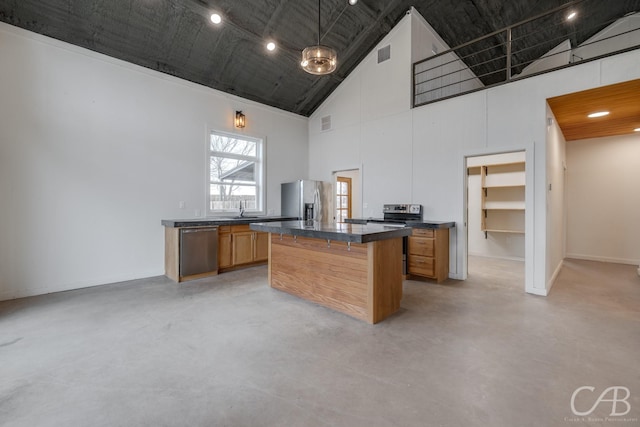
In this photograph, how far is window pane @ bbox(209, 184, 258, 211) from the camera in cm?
548

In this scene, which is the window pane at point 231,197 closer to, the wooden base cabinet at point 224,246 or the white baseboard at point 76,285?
the wooden base cabinet at point 224,246

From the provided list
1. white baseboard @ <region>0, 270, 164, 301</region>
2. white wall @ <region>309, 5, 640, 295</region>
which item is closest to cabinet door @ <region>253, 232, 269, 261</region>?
white baseboard @ <region>0, 270, 164, 301</region>

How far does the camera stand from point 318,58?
317cm

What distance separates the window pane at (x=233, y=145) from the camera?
17.9ft

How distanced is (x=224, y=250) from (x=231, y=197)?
128 centimetres

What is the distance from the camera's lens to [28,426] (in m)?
1.50

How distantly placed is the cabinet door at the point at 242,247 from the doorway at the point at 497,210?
14.2 feet

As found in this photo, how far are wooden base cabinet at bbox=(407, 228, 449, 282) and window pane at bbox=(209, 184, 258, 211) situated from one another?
3415 mm

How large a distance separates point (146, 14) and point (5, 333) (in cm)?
409

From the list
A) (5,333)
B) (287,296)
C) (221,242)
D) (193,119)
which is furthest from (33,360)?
(193,119)

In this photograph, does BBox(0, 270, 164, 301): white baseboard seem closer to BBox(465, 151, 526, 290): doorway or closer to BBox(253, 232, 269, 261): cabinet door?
BBox(253, 232, 269, 261): cabinet door

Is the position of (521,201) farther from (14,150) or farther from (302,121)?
(14,150)

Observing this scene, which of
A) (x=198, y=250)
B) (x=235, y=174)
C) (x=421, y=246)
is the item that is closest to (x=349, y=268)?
(x=421, y=246)

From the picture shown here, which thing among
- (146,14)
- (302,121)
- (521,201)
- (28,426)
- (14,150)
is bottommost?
(28,426)
